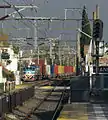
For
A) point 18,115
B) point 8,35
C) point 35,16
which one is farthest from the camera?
point 8,35

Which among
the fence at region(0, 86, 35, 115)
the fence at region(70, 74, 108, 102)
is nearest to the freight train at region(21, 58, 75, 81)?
the fence at region(0, 86, 35, 115)

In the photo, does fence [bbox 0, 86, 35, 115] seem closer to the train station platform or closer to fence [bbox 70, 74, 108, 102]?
fence [bbox 70, 74, 108, 102]

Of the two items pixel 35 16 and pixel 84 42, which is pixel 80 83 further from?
pixel 84 42

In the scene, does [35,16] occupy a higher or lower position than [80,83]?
higher

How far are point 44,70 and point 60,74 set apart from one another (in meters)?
10.1

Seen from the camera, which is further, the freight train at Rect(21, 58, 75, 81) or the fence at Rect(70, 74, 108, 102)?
the freight train at Rect(21, 58, 75, 81)

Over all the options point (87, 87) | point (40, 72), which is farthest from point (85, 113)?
point (40, 72)

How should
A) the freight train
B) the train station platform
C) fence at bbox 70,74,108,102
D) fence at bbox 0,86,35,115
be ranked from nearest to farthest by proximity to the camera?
the train station platform, fence at bbox 70,74,108,102, fence at bbox 0,86,35,115, the freight train

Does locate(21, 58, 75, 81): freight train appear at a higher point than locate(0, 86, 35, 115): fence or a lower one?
higher

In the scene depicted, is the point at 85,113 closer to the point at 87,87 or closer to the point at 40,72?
the point at 87,87

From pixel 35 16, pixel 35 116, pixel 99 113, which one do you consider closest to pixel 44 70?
pixel 35 16

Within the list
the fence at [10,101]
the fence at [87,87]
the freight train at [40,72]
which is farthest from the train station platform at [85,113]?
the freight train at [40,72]

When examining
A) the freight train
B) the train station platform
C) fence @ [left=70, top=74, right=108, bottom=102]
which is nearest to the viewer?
the train station platform

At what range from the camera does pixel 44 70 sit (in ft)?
260
